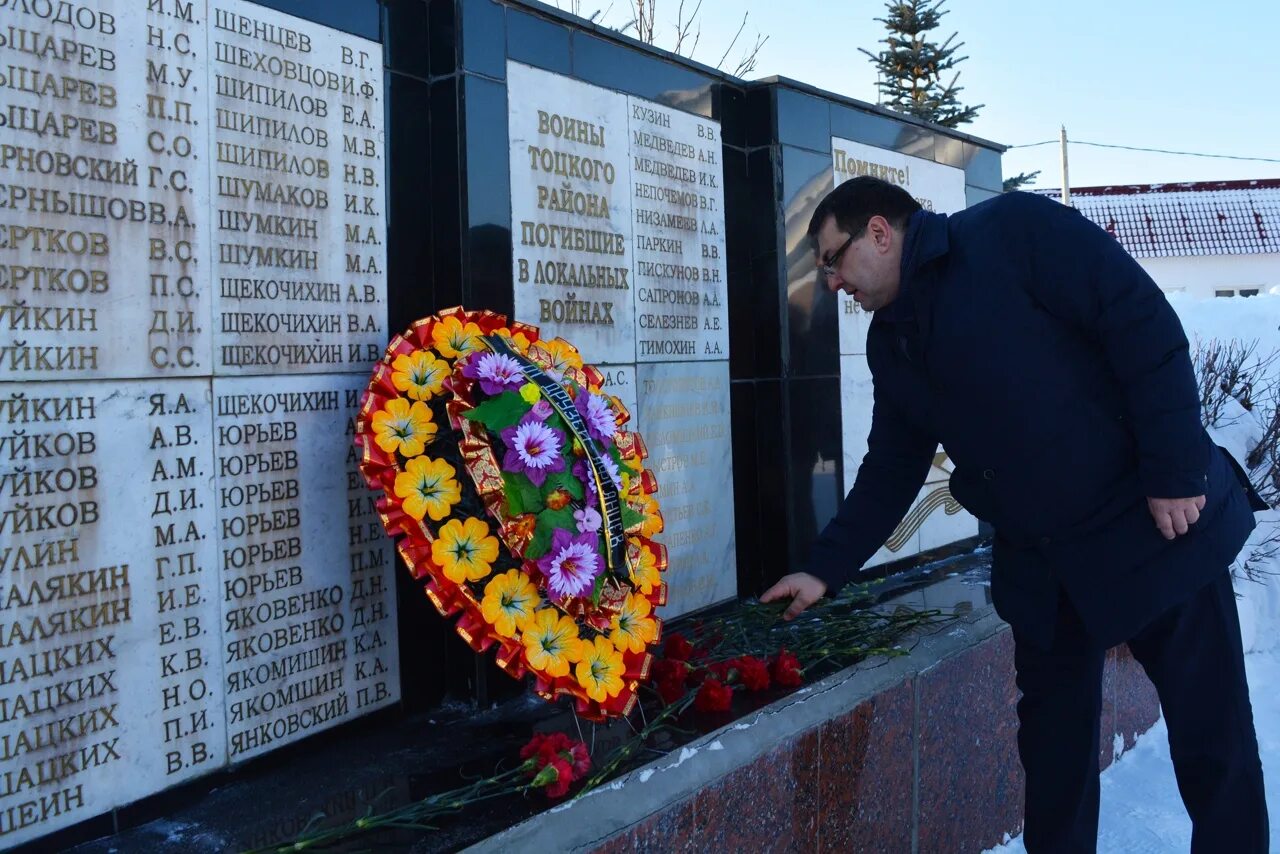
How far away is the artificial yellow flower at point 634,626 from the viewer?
257 cm

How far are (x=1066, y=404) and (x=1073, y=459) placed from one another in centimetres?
12

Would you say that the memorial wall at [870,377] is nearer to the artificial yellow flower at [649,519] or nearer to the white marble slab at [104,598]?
the artificial yellow flower at [649,519]

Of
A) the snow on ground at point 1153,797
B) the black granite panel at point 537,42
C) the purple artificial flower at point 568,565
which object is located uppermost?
the black granite panel at point 537,42

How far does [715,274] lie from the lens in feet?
12.9

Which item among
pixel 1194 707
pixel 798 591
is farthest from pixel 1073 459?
pixel 798 591

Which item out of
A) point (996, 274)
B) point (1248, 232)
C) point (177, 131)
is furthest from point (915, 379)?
point (1248, 232)

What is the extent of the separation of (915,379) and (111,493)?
5.61 feet

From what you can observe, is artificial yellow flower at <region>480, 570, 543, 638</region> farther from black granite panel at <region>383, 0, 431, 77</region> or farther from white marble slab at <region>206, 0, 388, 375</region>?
black granite panel at <region>383, 0, 431, 77</region>

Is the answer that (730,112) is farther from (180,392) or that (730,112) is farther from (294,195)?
(180,392)

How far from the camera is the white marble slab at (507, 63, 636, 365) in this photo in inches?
121

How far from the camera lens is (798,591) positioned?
9.00 ft

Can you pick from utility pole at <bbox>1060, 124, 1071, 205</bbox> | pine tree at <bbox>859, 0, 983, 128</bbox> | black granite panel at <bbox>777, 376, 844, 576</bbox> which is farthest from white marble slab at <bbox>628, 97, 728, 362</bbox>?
utility pole at <bbox>1060, 124, 1071, 205</bbox>

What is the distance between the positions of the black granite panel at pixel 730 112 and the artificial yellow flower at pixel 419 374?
1838mm

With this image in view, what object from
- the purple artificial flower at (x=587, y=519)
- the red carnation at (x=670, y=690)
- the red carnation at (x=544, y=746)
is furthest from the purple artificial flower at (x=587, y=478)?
the red carnation at (x=670, y=690)
